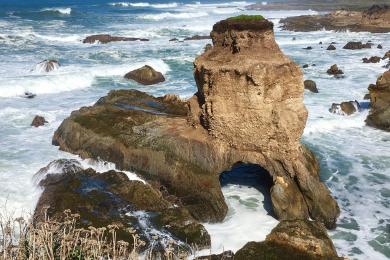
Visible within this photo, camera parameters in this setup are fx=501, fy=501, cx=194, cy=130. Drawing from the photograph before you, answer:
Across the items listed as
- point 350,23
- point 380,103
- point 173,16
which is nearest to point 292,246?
point 380,103

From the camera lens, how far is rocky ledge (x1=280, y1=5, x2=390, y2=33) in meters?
64.9

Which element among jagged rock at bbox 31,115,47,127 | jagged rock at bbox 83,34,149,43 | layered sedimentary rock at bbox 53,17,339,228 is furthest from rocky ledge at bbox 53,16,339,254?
jagged rock at bbox 83,34,149,43

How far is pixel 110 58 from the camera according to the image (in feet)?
139

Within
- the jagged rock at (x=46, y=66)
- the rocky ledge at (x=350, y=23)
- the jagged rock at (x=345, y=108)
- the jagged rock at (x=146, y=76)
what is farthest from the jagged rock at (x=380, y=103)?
the rocky ledge at (x=350, y=23)

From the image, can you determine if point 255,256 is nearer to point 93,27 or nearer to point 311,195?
point 311,195

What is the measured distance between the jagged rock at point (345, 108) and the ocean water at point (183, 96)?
37 cm

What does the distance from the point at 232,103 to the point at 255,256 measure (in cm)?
639

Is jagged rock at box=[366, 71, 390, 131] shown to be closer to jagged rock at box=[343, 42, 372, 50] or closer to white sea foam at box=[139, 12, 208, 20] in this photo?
jagged rock at box=[343, 42, 372, 50]

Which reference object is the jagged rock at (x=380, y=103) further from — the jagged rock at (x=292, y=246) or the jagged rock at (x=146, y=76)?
the jagged rock at (x=292, y=246)

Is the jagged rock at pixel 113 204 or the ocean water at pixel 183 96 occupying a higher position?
the jagged rock at pixel 113 204

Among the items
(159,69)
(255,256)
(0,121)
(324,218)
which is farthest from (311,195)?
(159,69)

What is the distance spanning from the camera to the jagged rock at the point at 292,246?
32.0 feet

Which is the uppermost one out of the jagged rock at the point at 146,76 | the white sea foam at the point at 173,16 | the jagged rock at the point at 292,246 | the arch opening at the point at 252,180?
the jagged rock at the point at 292,246

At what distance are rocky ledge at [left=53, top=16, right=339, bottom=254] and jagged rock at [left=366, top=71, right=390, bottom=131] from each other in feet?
29.1
